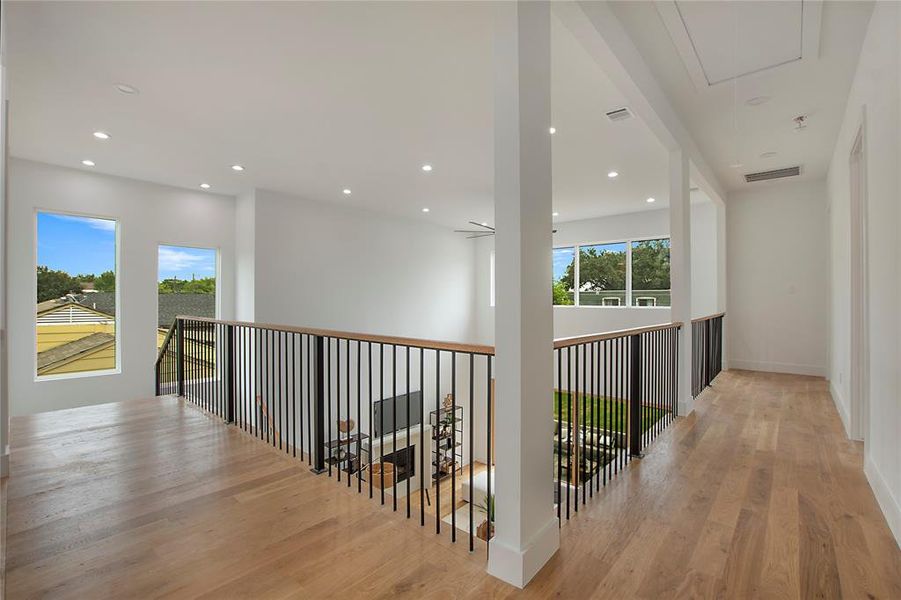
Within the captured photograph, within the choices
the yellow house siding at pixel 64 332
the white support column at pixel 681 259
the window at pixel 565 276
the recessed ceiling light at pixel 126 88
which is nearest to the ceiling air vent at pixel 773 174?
the white support column at pixel 681 259

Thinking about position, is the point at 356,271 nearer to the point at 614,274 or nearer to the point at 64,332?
the point at 64,332

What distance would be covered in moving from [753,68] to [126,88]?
4.77 m

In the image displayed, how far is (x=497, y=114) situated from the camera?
1821mm

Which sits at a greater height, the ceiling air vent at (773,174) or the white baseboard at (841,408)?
the ceiling air vent at (773,174)

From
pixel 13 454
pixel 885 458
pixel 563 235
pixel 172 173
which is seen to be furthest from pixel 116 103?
pixel 563 235

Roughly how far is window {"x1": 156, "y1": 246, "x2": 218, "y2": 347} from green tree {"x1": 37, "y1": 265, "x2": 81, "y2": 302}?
0.91 metres

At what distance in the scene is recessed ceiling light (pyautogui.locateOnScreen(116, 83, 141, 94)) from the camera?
10.3 feet

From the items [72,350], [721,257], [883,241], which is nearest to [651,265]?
[721,257]

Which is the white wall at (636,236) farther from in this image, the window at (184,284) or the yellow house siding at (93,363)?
the yellow house siding at (93,363)

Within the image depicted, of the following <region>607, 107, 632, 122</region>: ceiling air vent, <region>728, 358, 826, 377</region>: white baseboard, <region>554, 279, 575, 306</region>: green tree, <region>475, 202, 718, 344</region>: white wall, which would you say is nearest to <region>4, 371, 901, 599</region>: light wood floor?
<region>607, 107, 632, 122</region>: ceiling air vent

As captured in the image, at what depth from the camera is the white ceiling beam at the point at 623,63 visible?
221 cm

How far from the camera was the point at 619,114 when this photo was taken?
366 centimetres

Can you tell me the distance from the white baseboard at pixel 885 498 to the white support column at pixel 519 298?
1683mm

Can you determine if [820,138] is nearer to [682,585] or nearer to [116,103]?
[682,585]
